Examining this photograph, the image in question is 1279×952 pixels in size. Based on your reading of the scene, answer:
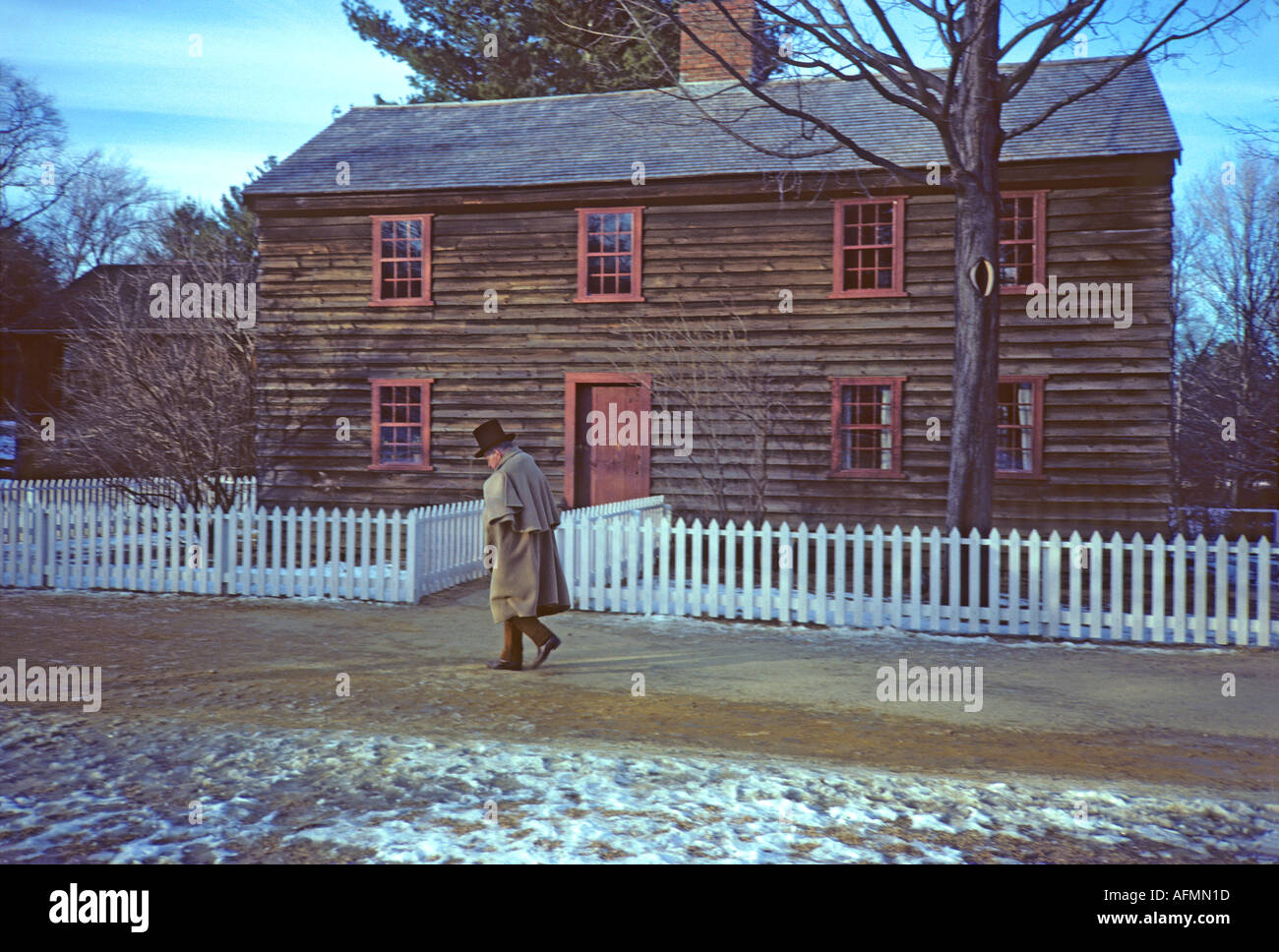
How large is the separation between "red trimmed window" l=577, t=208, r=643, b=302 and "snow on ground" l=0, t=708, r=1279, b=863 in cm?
1307

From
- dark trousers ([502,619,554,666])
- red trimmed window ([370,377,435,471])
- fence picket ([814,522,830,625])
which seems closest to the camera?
dark trousers ([502,619,554,666])

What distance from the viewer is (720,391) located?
17172 mm

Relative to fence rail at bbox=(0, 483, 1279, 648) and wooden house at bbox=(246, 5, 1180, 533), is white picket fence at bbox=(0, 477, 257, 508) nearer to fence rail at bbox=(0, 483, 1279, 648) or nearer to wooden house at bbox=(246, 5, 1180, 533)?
wooden house at bbox=(246, 5, 1180, 533)

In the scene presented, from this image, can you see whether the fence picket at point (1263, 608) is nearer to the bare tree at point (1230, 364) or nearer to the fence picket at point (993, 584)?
the fence picket at point (993, 584)

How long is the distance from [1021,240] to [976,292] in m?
5.92

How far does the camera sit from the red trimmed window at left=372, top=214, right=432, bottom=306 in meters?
19.3

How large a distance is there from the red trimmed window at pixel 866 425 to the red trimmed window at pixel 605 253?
13.6 ft

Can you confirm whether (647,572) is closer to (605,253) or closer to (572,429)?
(572,429)

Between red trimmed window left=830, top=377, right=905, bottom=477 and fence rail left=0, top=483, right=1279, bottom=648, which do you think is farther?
red trimmed window left=830, top=377, right=905, bottom=477

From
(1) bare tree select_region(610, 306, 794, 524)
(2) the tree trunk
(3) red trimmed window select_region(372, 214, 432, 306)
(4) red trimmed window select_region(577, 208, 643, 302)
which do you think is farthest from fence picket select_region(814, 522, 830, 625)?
(3) red trimmed window select_region(372, 214, 432, 306)

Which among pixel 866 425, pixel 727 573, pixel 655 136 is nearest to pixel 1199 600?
pixel 727 573

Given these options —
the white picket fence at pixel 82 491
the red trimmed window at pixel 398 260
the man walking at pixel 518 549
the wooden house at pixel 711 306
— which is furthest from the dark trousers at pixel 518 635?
the white picket fence at pixel 82 491

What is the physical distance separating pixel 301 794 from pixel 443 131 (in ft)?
60.5
